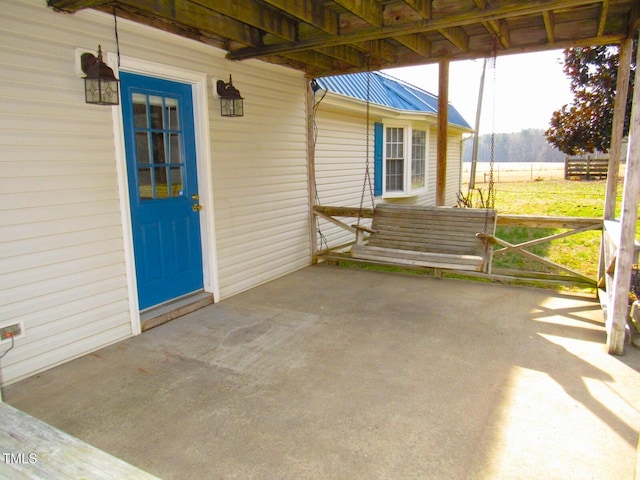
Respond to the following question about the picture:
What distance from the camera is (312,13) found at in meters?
3.72

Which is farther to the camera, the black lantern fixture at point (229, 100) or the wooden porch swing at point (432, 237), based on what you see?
the wooden porch swing at point (432, 237)

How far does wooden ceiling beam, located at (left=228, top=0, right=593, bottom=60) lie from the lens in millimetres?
3256

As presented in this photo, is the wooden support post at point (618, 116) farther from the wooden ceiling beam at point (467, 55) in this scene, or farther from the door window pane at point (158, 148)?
the door window pane at point (158, 148)

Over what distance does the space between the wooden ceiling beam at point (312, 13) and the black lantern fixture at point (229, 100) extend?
101 cm

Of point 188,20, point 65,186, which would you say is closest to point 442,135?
point 188,20

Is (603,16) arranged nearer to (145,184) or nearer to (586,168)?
(145,184)

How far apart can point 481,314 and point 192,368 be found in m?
2.70

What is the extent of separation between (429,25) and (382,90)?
18.0 feet

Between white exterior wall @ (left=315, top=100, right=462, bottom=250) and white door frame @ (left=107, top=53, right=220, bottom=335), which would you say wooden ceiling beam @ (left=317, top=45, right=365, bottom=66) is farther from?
white door frame @ (left=107, top=53, right=220, bottom=335)

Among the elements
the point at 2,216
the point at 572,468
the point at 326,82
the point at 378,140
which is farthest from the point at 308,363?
the point at 378,140

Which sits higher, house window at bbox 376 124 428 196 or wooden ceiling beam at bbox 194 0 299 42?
wooden ceiling beam at bbox 194 0 299 42

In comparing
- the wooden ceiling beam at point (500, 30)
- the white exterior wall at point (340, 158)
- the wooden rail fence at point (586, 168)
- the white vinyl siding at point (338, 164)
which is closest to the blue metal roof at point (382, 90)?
the white exterior wall at point (340, 158)

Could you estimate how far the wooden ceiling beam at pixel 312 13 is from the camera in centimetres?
343

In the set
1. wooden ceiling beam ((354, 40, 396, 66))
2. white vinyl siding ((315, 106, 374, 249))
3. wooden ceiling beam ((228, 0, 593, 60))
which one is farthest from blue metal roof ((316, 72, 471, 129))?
wooden ceiling beam ((228, 0, 593, 60))
